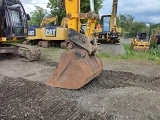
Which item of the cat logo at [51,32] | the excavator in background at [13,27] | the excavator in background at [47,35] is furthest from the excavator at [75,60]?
the cat logo at [51,32]

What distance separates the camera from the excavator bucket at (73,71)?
5.45 meters

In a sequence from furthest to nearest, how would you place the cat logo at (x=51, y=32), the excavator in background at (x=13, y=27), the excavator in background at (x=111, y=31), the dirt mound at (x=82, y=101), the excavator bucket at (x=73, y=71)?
1. the excavator in background at (x=111, y=31)
2. the cat logo at (x=51, y=32)
3. the excavator in background at (x=13, y=27)
4. the excavator bucket at (x=73, y=71)
5. the dirt mound at (x=82, y=101)

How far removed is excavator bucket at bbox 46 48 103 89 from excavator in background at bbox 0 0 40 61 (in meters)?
3.68

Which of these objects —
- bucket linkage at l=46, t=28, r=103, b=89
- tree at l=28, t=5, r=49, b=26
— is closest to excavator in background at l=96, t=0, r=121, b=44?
bucket linkage at l=46, t=28, r=103, b=89

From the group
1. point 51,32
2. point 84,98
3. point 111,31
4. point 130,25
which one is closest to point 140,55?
point 51,32

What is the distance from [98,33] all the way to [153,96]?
1303 cm

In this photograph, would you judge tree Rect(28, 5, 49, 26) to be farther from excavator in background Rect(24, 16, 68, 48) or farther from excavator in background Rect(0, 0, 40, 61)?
excavator in background Rect(0, 0, 40, 61)

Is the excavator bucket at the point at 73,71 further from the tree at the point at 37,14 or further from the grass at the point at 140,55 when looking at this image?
the tree at the point at 37,14

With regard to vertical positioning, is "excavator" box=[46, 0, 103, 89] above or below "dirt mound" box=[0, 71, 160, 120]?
above

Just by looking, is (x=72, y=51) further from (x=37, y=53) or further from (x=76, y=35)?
(x=37, y=53)

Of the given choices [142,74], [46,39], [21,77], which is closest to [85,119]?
[21,77]

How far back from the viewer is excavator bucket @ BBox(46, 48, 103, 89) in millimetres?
5445

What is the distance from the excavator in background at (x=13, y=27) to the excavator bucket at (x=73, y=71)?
3685 mm

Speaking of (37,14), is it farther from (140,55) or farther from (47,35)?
(140,55)
